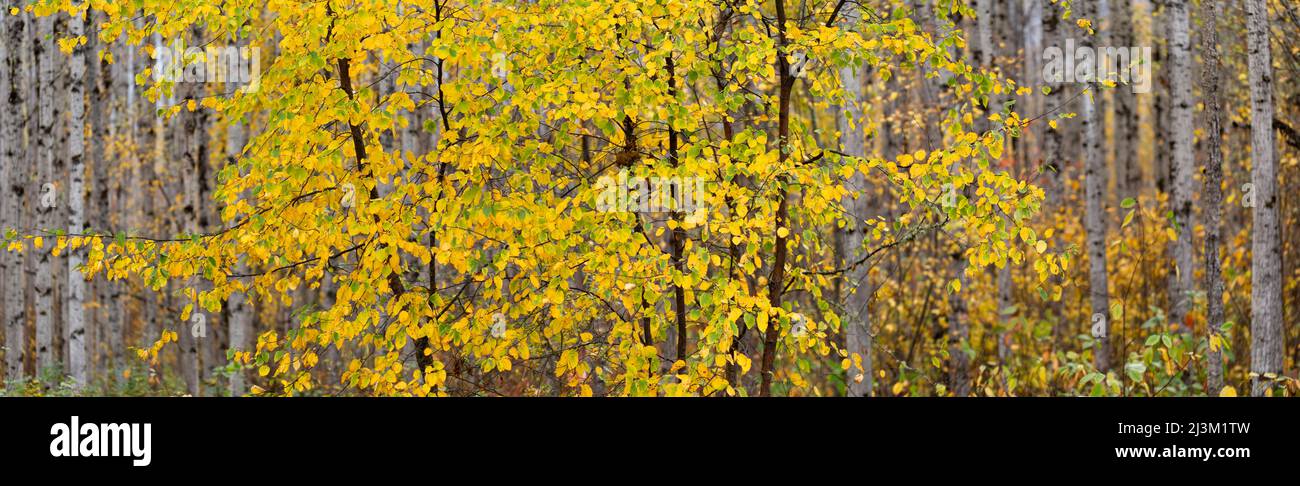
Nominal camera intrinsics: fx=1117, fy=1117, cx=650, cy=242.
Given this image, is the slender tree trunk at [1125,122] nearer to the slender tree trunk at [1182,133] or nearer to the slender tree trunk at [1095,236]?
the slender tree trunk at [1095,236]

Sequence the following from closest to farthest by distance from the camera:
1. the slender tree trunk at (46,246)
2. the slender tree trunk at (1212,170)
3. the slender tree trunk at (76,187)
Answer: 1. the slender tree trunk at (1212,170)
2. the slender tree trunk at (76,187)
3. the slender tree trunk at (46,246)

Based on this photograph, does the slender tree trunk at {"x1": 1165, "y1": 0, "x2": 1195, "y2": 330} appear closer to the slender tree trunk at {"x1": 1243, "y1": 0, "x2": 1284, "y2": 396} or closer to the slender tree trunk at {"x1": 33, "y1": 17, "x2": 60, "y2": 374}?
the slender tree trunk at {"x1": 1243, "y1": 0, "x2": 1284, "y2": 396}

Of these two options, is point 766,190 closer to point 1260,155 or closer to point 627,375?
point 627,375

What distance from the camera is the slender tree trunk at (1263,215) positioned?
7824mm

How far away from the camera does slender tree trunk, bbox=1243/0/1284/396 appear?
7.82m

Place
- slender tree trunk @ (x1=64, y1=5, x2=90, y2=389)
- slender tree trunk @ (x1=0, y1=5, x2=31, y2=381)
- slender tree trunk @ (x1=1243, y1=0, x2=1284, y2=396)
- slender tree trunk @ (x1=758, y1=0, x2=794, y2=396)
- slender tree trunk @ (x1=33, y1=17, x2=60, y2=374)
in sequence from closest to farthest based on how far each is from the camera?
slender tree trunk @ (x1=758, y1=0, x2=794, y2=396) → slender tree trunk @ (x1=1243, y1=0, x2=1284, y2=396) → slender tree trunk @ (x1=64, y1=5, x2=90, y2=389) → slender tree trunk @ (x1=33, y1=17, x2=60, y2=374) → slender tree trunk @ (x1=0, y1=5, x2=31, y2=381)

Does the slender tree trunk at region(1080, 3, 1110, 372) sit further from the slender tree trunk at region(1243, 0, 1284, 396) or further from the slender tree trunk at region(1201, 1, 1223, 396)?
the slender tree trunk at region(1201, 1, 1223, 396)

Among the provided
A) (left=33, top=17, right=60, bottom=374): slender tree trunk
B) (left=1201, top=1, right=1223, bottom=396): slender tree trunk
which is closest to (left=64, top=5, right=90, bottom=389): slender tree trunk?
(left=33, top=17, right=60, bottom=374): slender tree trunk

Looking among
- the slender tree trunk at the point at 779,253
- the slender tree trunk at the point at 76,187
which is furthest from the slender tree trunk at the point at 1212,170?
the slender tree trunk at the point at 76,187

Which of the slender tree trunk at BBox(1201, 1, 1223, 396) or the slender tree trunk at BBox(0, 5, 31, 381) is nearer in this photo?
the slender tree trunk at BBox(1201, 1, 1223, 396)

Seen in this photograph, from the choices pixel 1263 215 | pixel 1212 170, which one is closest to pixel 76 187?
pixel 1212 170

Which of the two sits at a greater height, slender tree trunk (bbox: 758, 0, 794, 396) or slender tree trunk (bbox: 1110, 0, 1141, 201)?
slender tree trunk (bbox: 1110, 0, 1141, 201)

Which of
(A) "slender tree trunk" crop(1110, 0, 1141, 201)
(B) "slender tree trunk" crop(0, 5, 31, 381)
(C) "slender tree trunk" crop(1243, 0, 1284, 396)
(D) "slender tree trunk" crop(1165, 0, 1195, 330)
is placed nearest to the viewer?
(C) "slender tree trunk" crop(1243, 0, 1284, 396)

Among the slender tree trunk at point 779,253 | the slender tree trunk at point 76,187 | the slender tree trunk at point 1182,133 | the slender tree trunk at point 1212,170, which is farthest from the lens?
the slender tree trunk at point 76,187
